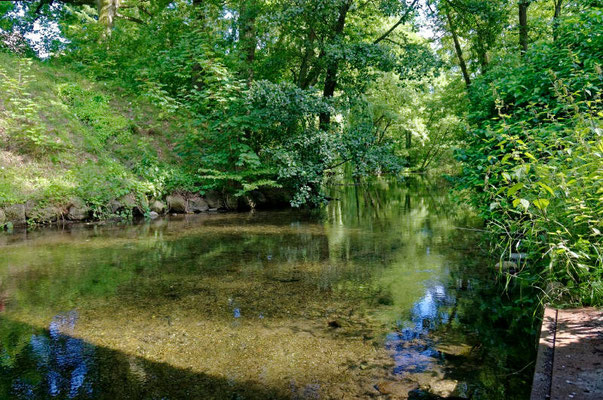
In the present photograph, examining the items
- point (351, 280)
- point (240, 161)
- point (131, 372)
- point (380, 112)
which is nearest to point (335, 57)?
point (240, 161)

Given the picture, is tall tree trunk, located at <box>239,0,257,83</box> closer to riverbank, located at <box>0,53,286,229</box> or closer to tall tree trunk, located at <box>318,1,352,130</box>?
tall tree trunk, located at <box>318,1,352,130</box>

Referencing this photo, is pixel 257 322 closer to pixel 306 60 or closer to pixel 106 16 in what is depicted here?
pixel 306 60

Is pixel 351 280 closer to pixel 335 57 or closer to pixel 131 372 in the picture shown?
pixel 131 372

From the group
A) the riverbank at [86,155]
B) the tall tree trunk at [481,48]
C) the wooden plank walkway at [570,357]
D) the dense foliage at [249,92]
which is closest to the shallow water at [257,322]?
the wooden plank walkway at [570,357]

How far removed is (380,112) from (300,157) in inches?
548

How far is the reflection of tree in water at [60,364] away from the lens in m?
2.50

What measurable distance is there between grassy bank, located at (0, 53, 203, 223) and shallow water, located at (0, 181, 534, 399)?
8.63ft

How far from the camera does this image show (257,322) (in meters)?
3.59

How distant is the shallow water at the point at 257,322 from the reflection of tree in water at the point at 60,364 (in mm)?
13

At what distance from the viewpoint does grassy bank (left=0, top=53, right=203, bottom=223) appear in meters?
Result: 9.35

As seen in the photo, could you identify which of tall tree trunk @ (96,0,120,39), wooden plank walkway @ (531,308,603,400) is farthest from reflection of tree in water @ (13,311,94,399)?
tall tree trunk @ (96,0,120,39)

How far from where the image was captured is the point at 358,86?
1177 cm

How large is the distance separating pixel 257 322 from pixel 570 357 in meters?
2.37

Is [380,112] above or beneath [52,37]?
beneath
